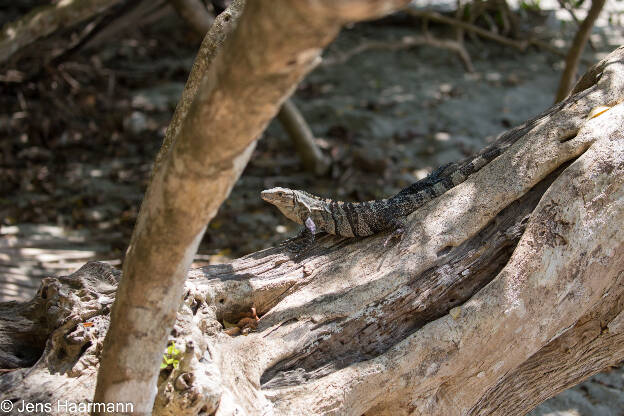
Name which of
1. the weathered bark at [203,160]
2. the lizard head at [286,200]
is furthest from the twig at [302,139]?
the weathered bark at [203,160]

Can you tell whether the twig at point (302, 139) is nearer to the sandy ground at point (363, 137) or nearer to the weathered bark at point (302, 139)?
the weathered bark at point (302, 139)

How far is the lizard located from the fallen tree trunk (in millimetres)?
208

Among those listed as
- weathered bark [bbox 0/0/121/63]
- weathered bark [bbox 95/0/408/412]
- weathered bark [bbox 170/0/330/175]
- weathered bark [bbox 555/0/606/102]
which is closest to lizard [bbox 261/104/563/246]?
weathered bark [bbox 95/0/408/412]

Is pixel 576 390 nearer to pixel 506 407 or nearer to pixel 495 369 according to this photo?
pixel 506 407

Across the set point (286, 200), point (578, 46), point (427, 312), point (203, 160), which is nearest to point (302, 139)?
point (286, 200)

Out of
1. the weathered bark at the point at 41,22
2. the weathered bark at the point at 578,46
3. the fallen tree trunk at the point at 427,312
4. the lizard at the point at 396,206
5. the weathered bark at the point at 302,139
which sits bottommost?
the fallen tree trunk at the point at 427,312

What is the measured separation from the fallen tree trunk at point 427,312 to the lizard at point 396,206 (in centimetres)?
21

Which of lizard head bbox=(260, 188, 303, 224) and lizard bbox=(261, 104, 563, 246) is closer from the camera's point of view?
lizard bbox=(261, 104, 563, 246)

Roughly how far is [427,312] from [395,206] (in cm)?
89

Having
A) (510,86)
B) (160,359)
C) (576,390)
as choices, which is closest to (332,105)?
(510,86)

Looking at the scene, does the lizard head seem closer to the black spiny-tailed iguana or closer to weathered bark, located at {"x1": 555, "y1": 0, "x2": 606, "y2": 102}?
the black spiny-tailed iguana

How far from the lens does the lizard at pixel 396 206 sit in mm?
3881

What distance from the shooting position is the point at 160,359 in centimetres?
228

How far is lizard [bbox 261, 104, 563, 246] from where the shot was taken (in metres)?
3.88
